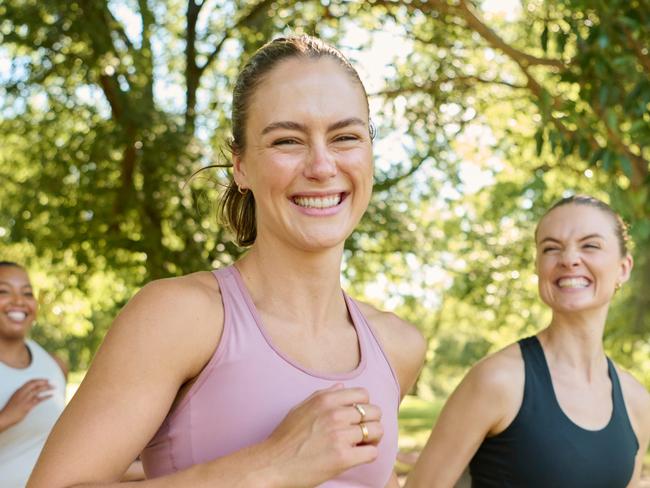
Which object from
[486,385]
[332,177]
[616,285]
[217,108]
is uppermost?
[217,108]

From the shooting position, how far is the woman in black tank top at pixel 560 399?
3053 millimetres

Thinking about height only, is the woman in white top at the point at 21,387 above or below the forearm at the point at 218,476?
below

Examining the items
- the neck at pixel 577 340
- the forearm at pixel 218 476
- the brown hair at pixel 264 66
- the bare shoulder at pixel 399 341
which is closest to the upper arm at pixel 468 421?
the neck at pixel 577 340

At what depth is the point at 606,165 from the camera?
4730 mm

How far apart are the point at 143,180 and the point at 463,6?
3.53m

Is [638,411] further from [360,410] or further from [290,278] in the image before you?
[360,410]

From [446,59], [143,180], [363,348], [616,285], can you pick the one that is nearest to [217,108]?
[143,180]

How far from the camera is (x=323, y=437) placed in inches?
63.2

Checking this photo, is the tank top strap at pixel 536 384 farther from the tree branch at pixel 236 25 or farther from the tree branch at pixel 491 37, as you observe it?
the tree branch at pixel 236 25

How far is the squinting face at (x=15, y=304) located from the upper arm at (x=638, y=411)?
304 cm

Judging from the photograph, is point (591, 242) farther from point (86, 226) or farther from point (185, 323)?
point (86, 226)

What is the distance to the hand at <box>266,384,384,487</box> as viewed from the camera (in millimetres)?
1591

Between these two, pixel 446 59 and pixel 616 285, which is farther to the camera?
pixel 446 59

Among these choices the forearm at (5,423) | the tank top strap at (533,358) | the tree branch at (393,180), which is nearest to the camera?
the tank top strap at (533,358)
